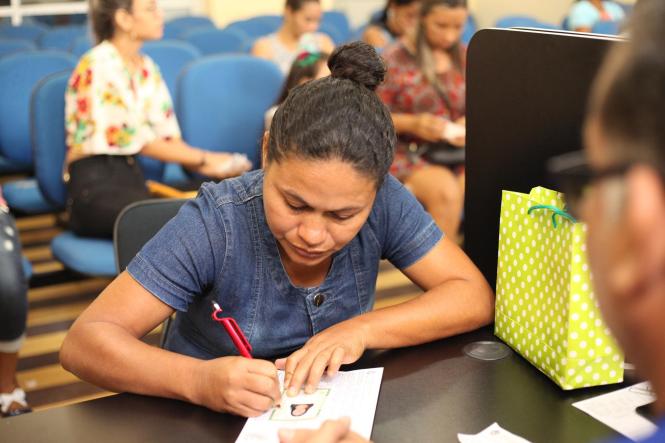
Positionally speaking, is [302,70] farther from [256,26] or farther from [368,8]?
[368,8]

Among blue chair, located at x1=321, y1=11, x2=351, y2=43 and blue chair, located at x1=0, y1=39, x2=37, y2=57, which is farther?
blue chair, located at x1=321, y1=11, x2=351, y2=43

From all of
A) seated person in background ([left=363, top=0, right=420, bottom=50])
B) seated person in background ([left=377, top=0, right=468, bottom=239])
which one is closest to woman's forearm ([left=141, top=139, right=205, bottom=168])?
seated person in background ([left=377, top=0, right=468, bottom=239])

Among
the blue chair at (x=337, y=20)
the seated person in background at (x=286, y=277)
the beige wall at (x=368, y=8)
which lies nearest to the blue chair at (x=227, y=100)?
the seated person in background at (x=286, y=277)

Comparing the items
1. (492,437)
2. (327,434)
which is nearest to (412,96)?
(492,437)

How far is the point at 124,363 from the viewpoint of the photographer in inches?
50.0

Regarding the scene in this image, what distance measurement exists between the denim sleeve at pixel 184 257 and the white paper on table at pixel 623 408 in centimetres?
61

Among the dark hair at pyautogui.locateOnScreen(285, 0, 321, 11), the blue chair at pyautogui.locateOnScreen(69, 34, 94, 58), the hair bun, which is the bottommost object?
the blue chair at pyautogui.locateOnScreen(69, 34, 94, 58)

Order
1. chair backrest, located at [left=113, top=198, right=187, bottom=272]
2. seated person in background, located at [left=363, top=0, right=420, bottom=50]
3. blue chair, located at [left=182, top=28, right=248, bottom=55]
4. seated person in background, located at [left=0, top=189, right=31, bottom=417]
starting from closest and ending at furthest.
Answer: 1. chair backrest, located at [left=113, top=198, right=187, bottom=272]
2. seated person in background, located at [left=0, top=189, right=31, bottom=417]
3. seated person in background, located at [left=363, top=0, right=420, bottom=50]
4. blue chair, located at [left=182, top=28, right=248, bottom=55]

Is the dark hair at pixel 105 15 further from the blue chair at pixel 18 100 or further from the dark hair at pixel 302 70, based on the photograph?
the dark hair at pixel 302 70

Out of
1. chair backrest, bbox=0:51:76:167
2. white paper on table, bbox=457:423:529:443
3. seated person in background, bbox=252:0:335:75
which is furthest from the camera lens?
seated person in background, bbox=252:0:335:75

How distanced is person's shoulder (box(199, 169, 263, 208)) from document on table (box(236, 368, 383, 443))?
0.30 metres

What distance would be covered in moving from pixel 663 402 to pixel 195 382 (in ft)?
2.48

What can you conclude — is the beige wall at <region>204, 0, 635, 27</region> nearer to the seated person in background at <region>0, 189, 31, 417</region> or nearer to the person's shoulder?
the seated person in background at <region>0, 189, 31, 417</region>

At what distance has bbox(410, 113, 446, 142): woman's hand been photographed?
3279 millimetres
